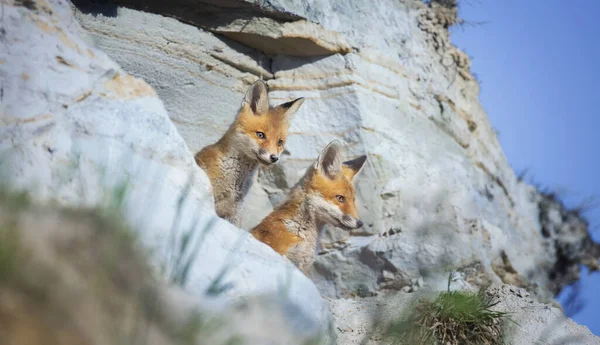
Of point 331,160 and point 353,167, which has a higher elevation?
point 331,160

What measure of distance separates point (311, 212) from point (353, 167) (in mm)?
1240

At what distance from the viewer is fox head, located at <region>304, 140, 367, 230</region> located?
740 cm

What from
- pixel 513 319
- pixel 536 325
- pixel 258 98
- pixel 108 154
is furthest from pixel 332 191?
pixel 108 154

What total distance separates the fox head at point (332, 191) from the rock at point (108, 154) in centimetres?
237

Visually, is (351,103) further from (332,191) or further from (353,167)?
(332,191)

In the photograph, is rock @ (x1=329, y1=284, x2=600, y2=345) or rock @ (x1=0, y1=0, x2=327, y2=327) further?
rock @ (x1=329, y1=284, x2=600, y2=345)

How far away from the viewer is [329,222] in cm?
A: 744

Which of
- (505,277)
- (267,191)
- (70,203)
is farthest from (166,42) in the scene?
(505,277)

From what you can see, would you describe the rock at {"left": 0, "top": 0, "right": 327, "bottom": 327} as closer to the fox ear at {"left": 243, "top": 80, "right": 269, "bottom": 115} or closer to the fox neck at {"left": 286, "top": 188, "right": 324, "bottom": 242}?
the fox neck at {"left": 286, "top": 188, "right": 324, "bottom": 242}

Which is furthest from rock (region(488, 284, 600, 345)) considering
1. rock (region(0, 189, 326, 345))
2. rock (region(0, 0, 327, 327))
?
rock (region(0, 189, 326, 345))

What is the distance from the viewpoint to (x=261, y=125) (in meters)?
7.84

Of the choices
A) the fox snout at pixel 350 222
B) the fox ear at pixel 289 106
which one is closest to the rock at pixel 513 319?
the fox snout at pixel 350 222

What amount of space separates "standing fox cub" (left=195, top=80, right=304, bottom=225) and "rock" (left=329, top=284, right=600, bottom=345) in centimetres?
176

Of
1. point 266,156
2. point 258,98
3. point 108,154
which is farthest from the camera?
point 258,98
